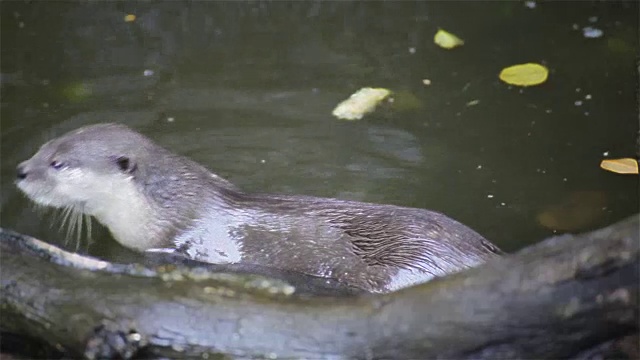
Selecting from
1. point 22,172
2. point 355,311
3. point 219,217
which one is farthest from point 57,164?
point 355,311

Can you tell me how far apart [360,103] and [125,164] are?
1331 millimetres

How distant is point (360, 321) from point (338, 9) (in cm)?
296

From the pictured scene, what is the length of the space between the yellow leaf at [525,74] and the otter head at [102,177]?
1751mm

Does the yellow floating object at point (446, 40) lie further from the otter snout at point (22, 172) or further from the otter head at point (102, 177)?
the otter snout at point (22, 172)

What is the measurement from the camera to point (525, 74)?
12.6 feet

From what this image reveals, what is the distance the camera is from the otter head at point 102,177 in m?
2.68

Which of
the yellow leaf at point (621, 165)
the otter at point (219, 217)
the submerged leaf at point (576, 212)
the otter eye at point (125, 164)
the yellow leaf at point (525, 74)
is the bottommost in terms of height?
the otter at point (219, 217)

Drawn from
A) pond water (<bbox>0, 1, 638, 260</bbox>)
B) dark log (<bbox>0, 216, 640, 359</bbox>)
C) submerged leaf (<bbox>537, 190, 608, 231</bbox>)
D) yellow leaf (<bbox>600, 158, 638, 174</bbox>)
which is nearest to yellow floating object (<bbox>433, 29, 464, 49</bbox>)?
pond water (<bbox>0, 1, 638, 260</bbox>)

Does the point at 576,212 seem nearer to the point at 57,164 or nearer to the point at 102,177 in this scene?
the point at 102,177

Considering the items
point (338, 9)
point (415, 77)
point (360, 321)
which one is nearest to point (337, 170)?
point (415, 77)

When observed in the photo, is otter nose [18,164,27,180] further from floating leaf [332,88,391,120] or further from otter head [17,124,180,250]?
floating leaf [332,88,391,120]

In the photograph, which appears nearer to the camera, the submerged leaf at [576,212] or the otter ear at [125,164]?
the otter ear at [125,164]

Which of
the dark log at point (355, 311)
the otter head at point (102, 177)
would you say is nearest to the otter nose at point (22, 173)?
the otter head at point (102, 177)

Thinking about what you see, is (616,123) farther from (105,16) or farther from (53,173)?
(105,16)
